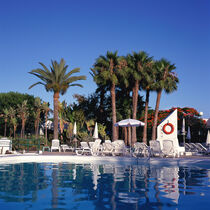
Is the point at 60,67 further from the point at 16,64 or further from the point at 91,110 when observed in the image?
the point at 91,110

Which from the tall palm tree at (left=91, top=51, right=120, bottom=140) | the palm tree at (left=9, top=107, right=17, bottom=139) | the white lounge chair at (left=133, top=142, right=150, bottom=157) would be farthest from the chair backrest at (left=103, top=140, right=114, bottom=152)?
the palm tree at (left=9, top=107, right=17, bottom=139)

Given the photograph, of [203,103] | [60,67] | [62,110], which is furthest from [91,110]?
[203,103]

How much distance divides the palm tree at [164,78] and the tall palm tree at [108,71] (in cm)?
421

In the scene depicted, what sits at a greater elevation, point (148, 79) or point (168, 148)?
point (148, 79)

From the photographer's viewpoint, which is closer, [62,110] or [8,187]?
[8,187]

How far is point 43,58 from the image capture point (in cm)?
2930

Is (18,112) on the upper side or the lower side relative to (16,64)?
lower

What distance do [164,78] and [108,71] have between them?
571 centimetres

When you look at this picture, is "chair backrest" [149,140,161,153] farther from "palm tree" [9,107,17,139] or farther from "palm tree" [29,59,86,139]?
"palm tree" [9,107,17,139]

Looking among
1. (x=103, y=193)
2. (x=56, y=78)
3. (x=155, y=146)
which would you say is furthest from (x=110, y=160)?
(x=56, y=78)

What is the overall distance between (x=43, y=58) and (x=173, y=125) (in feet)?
56.0

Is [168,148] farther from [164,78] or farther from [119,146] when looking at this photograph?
[164,78]

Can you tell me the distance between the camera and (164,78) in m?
29.1

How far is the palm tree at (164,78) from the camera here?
28.8 meters
